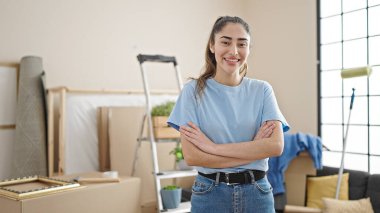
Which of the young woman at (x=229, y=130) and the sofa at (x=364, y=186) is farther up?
the young woman at (x=229, y=130)

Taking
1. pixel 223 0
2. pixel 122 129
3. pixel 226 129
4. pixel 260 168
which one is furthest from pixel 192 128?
pixel 223 0

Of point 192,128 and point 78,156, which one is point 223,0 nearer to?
point 78,156

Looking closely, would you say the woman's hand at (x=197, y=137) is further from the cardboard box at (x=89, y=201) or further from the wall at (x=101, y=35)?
the wall at (x=101, y=35)

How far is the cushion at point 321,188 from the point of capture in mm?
3117

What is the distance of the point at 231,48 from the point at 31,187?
1452 mm

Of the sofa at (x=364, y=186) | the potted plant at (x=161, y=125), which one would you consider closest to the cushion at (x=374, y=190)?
the sofa at (x=364, y=186)

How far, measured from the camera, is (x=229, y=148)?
135 centimetres

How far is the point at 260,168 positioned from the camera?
54.5 inches

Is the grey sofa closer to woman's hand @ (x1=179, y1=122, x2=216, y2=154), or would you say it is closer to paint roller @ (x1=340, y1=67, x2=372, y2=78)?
paint roller @ (x1=340, y1=67, x2=372, y2=78)

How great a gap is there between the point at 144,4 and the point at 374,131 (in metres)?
2.34

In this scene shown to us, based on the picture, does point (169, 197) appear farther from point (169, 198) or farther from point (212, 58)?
point (212, 58)

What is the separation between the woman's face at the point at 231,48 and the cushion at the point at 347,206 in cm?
184

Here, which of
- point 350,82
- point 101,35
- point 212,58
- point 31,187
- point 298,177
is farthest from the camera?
point 350,82

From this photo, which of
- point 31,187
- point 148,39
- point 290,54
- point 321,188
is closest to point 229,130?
point 31,187
